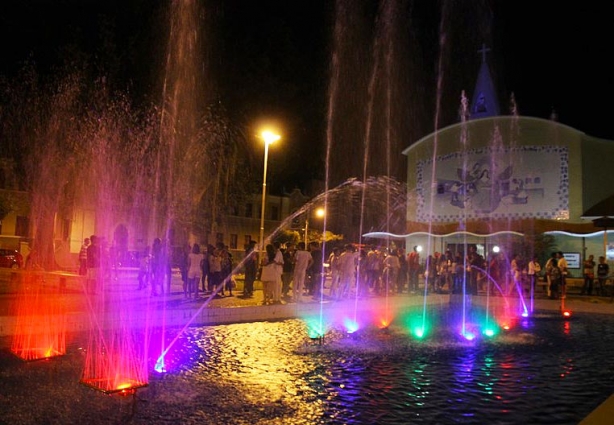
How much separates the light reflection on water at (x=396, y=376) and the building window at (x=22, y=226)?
39.2 metres

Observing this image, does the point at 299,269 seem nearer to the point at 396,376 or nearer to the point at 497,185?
the point at 396,376

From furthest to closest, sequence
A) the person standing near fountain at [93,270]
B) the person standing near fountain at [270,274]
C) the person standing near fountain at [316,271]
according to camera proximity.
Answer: the person standing near fountain at [316,271]
the person standing near fountain at [270,274]
the person standing near fountain at [93,270]

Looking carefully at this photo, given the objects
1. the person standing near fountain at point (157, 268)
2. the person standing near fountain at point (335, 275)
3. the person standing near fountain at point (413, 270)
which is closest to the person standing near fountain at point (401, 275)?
the person standing near fountain at point (413, 270)

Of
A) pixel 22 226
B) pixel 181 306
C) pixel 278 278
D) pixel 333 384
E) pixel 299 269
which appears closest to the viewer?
pixel 333 384

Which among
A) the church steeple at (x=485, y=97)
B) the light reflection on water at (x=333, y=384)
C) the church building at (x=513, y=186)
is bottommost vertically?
the light reflection on water at (x=333, y=384)

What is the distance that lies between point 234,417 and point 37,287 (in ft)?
47.2

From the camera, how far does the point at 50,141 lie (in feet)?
88.9

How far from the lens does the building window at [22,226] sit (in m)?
44.9

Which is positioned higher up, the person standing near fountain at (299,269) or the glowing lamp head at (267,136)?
the glowing lamp head at (267,136)

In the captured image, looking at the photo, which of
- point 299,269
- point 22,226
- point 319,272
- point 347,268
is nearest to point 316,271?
point 319,272

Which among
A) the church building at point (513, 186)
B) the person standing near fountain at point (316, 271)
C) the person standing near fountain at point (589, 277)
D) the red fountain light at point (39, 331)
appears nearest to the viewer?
the red fountain light at point (39, 331)

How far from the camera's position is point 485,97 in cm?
3809

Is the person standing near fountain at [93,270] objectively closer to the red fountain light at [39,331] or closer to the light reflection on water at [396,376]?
the red fountain light at [39,331]

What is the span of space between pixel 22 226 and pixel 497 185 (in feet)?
120
